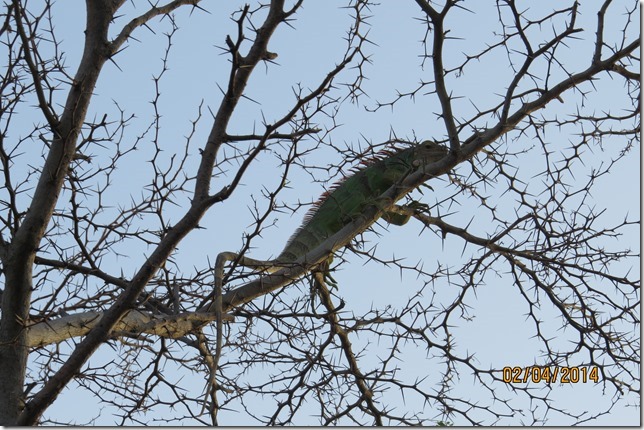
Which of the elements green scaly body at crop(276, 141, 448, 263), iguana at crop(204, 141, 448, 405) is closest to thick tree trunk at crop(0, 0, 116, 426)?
iguana at crop(204, 141, 448, 405)

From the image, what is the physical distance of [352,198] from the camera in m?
7.83

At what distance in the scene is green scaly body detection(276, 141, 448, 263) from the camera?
736cm

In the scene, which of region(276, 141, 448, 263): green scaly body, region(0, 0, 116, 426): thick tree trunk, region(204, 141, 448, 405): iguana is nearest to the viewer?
region(0, 0, 116, 426): thick tree trunk

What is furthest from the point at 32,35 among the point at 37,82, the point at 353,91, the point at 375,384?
the point at 375,384

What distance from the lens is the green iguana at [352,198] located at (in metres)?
7.29

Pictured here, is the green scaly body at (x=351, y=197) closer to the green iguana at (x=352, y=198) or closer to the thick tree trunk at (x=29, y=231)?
the green iguana at (x=352, y=198)

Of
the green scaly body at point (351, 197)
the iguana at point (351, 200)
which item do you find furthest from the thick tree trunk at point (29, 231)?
the green scaly body at point (351, 197)

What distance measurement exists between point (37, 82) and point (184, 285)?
6.26 ft

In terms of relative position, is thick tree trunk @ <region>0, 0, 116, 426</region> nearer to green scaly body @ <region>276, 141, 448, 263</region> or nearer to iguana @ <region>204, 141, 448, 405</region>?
iguana @ <region>204, 141, 448, 405</region>

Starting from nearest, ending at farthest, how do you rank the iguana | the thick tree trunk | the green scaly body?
the thick tree trunk < the iguana < the green scaly body

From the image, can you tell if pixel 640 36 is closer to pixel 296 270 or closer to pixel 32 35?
pixel 296 270

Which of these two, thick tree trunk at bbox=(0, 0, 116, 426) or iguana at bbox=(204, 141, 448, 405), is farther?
iguana at bbox=(204, 141, 448, 405)

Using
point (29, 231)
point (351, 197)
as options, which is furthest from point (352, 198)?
point (29, 231)
